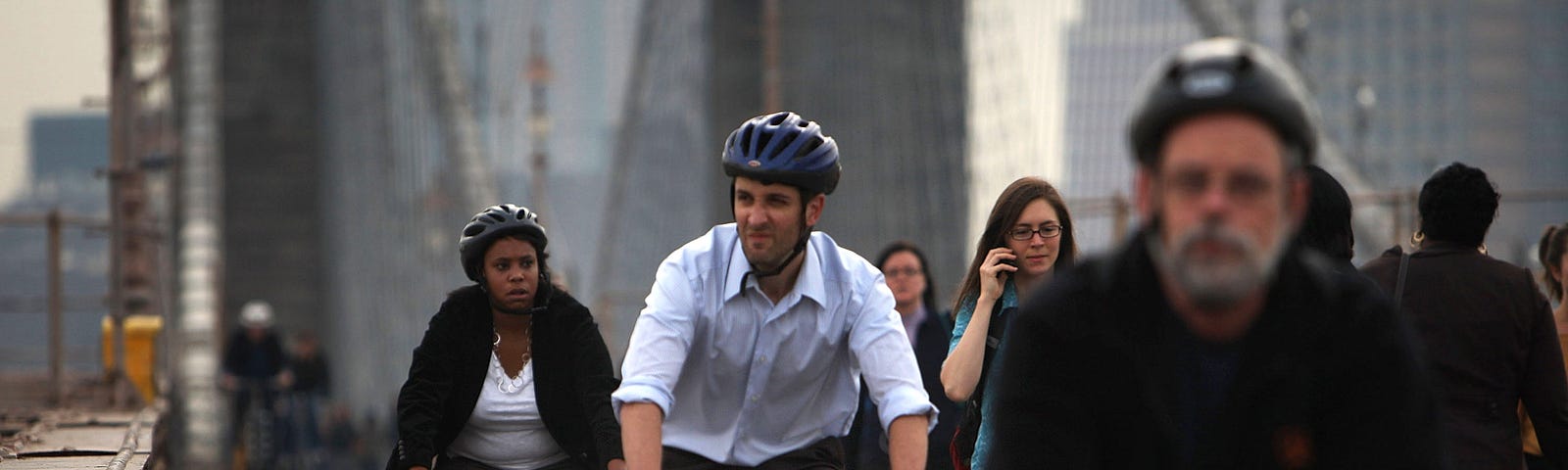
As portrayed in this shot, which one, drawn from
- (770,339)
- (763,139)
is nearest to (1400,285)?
(770,339)

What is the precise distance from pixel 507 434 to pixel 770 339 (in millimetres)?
1126

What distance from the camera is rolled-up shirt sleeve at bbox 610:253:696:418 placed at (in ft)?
13.2

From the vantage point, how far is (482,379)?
5184 millimetres

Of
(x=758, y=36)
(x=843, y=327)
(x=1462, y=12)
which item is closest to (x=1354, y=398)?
(x=843, y=327)

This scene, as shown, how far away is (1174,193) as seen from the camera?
7.41 ft

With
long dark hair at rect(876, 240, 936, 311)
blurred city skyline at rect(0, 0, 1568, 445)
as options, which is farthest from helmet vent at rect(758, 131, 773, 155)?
blurred city skyline at rect(0, 0, 1568, 445)

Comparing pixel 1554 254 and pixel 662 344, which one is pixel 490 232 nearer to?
pixel 662 344

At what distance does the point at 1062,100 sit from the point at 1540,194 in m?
42.1

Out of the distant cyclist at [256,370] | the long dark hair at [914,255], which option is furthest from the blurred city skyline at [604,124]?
the long dark hair at [914,255]

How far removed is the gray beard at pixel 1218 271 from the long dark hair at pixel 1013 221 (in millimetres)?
3058

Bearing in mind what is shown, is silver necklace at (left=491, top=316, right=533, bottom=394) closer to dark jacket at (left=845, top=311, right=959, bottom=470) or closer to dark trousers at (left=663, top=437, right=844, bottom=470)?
dark trousers at (left=663, top=437, right=844, bottom=470)

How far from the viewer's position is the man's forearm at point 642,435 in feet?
13.0

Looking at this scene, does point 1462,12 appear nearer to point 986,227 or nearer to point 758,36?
point 758,36

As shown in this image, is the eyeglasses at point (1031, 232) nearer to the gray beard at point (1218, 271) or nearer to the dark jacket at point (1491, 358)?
the dark jacket at point (1491, 358)
